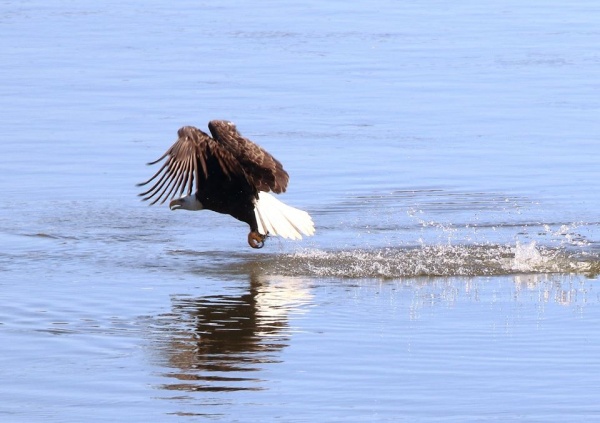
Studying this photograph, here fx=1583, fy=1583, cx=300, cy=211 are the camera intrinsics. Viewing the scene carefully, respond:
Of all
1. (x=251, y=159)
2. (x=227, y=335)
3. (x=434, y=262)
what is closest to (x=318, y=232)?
(x=251, y=159)

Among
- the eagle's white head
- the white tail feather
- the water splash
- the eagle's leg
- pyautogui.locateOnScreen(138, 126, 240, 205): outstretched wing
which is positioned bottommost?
the water splash

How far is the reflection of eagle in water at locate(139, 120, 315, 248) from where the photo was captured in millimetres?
8867

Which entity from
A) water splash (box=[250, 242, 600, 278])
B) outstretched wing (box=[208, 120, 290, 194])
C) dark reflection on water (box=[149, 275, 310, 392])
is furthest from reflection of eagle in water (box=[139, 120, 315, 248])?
dark reflection on water (box=[149, 275, 310, 392])

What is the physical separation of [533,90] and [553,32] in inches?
160

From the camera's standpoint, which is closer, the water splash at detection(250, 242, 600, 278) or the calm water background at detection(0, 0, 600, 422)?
the calm water background at detection(0, 0, 600, 422)

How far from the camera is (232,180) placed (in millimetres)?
9398

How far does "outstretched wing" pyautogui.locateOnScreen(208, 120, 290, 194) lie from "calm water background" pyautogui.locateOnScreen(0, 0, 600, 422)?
47 cm

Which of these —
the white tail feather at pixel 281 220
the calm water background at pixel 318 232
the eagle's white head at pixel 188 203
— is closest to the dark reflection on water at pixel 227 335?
the calm water background at pixel 318 232

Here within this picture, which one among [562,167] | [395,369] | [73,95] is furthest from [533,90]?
[395,369]

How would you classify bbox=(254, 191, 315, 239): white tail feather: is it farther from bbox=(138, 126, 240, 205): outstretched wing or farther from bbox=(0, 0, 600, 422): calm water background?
bbox=(138, 126, 240, 205): outstretched wing

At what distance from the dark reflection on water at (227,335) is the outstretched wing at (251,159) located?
0.68m

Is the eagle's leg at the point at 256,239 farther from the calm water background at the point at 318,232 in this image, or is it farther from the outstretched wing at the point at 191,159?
the outstretched wing at the point at 191,159

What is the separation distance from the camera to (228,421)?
5969mm

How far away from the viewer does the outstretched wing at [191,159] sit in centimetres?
872
